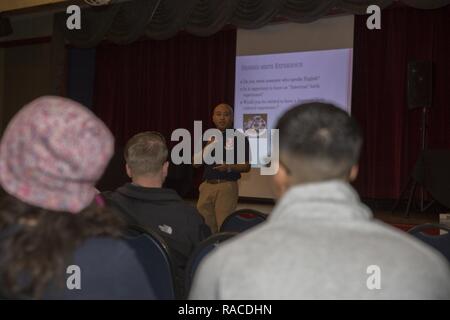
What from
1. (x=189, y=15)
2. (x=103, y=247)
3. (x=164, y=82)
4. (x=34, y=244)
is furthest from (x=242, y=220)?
(x=164, y=82)

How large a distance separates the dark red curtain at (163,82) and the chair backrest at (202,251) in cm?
640

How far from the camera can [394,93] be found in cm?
673

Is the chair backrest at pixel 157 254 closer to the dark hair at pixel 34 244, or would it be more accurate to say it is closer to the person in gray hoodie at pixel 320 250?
the dark hair at pixel 34 244

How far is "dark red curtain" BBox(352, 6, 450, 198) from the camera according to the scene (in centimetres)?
644

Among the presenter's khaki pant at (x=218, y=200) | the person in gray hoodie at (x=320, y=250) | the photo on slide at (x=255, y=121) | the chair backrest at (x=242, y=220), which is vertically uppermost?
the photo on slide at (x=255, y=121)

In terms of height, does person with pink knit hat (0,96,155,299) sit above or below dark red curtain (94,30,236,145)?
below

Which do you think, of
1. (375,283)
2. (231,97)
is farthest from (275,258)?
(231,97)

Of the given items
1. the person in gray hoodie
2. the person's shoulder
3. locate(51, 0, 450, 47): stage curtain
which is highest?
locate(51, 0, 450, 47): stage curtain

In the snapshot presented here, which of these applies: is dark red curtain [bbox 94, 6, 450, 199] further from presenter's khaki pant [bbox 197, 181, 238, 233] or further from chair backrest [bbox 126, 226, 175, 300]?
chair backrest [bbox 126, 226, 175, 300]

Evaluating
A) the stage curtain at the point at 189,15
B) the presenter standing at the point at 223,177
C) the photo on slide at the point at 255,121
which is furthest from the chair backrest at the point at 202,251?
the photo on slide at the point at 255,121

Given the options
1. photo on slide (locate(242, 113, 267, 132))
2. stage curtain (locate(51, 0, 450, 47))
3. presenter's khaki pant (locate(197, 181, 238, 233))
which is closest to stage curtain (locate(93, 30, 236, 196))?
photo on slide (locate(242, 113, 267, 132))

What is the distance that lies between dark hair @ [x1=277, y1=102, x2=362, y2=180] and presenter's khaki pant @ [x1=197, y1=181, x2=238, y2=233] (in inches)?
134

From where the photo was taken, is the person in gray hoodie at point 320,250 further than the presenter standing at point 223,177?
No

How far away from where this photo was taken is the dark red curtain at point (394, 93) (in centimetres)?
644
